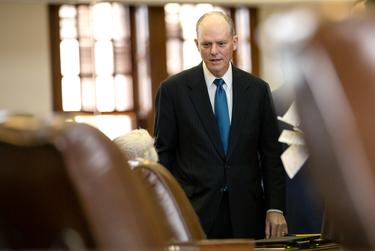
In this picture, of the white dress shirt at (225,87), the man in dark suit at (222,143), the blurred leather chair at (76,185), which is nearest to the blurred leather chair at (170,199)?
the blurred leather chair at (76,185)

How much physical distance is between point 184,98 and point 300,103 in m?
3.59

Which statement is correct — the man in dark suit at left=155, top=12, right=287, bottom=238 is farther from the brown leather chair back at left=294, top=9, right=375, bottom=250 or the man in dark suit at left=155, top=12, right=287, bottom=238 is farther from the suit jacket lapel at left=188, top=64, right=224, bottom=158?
the brown leather chair back at left=294, top=9, right=375, bottom=250

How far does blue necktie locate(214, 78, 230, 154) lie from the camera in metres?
4.21

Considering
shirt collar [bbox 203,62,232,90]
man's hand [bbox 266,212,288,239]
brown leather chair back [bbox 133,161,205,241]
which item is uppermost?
shirt collar [bbox 203,62,232,90]

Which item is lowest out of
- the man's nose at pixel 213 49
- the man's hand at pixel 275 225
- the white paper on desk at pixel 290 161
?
the man's hand at pixel 275 225

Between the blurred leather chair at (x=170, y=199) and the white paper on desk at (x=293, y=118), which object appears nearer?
the white paper on desk at (x=293, y=118)

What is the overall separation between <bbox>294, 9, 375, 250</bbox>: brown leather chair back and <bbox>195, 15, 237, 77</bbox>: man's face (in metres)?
3.53

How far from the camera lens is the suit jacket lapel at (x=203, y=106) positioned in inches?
164

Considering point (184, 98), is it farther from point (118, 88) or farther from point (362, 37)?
point (118, 88)

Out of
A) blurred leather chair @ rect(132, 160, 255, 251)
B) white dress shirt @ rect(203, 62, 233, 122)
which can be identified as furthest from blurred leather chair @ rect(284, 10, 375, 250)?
white dress shirt @ rect(203, 62, 233, 122)

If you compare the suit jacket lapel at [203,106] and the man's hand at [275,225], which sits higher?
the suit jacket lapel at [203,106]

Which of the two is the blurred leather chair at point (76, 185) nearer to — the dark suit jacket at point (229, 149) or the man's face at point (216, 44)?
the dark suit jacket at point (229, 149)

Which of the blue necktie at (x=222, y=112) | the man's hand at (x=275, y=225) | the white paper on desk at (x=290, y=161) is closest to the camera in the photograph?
the man's hand at (x=275, y=225)

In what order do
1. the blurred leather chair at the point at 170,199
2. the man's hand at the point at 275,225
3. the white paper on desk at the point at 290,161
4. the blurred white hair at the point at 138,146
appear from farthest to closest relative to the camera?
the white paper on desk at the point at 290,161 → the man's hand at the point at 275,225 → the blurred white hair at the point at 138,146 → the blurred leather chair at the point at 170,199
